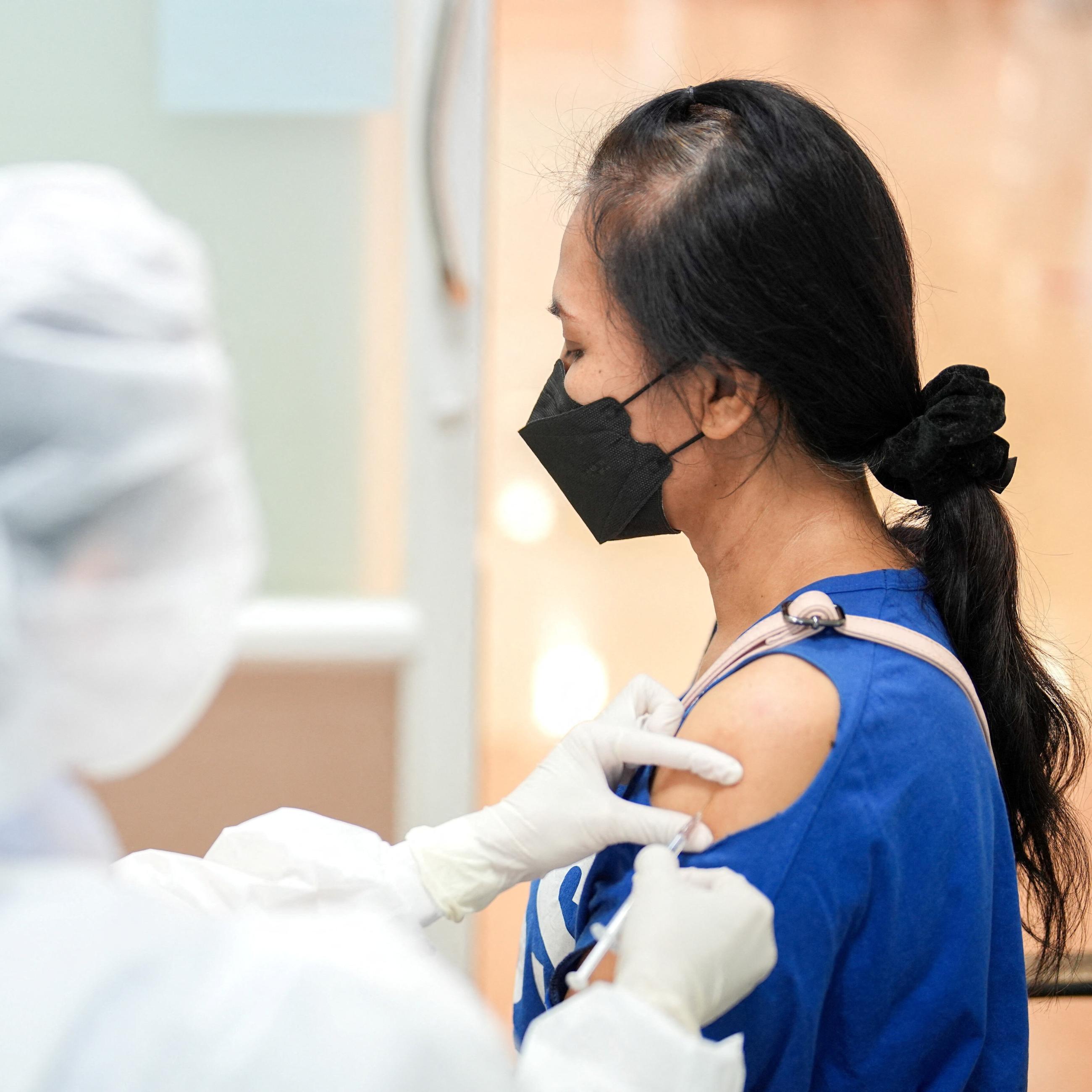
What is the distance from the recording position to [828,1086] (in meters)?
1.03

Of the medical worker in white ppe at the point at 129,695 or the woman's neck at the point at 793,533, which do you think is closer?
the medical worker in white ppe at the point at 129,695

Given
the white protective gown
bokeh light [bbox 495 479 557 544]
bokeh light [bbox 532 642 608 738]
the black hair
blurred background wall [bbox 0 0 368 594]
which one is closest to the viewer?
the white protective gown

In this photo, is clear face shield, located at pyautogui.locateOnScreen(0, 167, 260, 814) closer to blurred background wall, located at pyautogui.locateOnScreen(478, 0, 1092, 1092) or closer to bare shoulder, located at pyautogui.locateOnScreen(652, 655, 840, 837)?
bare shoulder, located at pyautogui.locateOnScreen(652, 655, 840, 837)

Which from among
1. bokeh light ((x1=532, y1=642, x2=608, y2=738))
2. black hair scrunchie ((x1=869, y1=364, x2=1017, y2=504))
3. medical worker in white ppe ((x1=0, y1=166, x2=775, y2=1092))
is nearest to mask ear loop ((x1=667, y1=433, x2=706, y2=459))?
black hair scrunchie ((x1=869, y1=364, x2=1017, y2=504))

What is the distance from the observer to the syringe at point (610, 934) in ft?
2.97

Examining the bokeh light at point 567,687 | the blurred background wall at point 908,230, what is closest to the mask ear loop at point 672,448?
the blurred background wall at point 908,230

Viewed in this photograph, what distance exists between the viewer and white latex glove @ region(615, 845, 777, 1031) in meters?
0.87

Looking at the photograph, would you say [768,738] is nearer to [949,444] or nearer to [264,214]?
[949,444]

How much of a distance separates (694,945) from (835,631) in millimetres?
321

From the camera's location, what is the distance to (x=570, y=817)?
1109 millimetres

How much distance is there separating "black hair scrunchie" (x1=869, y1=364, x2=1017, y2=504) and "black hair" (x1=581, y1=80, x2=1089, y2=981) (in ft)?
0.05

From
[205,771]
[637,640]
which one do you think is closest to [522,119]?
[637,640]

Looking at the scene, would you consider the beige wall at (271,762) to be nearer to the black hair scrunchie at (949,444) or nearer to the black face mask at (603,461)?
the black face mask at (603,461)

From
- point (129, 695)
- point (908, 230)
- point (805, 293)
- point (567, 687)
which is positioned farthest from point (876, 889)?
point (908, 230)
